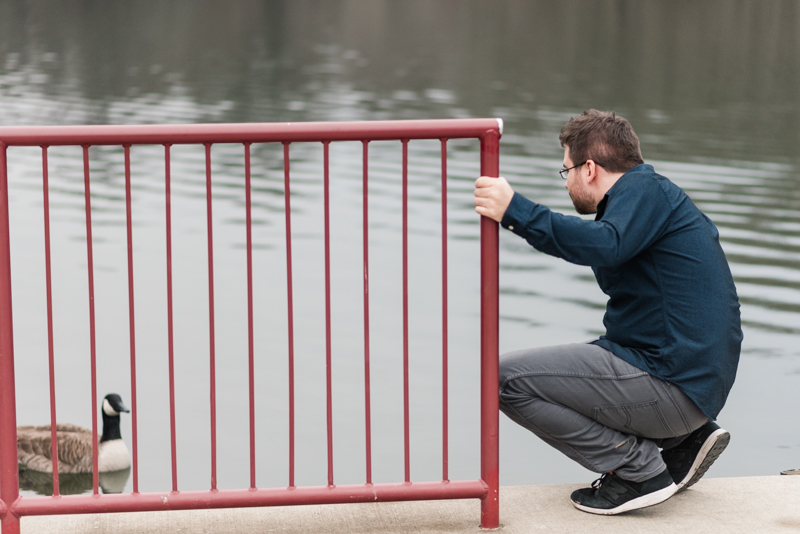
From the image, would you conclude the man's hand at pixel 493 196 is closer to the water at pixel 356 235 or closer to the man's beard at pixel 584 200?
the man's beard at pixel 584 200

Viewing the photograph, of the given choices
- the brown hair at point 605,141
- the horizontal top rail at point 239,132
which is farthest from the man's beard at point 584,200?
the horizontal top rail at point 239,132

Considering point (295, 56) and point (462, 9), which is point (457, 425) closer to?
point (295, 56)

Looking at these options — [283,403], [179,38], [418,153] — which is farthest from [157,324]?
[179,38]

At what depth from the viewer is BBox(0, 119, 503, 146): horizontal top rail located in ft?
10.6

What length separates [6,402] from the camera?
10.9 feet

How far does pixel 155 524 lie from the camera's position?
11.7 ft

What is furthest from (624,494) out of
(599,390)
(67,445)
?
(67,445)

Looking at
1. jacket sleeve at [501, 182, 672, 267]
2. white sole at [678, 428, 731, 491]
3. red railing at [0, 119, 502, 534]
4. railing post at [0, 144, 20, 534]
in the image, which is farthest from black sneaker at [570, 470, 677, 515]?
railing post at [0, 144, 20, 534]

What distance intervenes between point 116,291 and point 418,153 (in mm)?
7012

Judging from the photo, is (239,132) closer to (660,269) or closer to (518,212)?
(518,212)

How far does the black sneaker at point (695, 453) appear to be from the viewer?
369 centimetres

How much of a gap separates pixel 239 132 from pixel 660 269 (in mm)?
1441

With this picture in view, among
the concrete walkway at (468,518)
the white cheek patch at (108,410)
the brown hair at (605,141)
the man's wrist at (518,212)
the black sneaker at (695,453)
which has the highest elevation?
the brown hair at (605,141)

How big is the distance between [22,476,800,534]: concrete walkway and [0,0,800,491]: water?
266 cm
